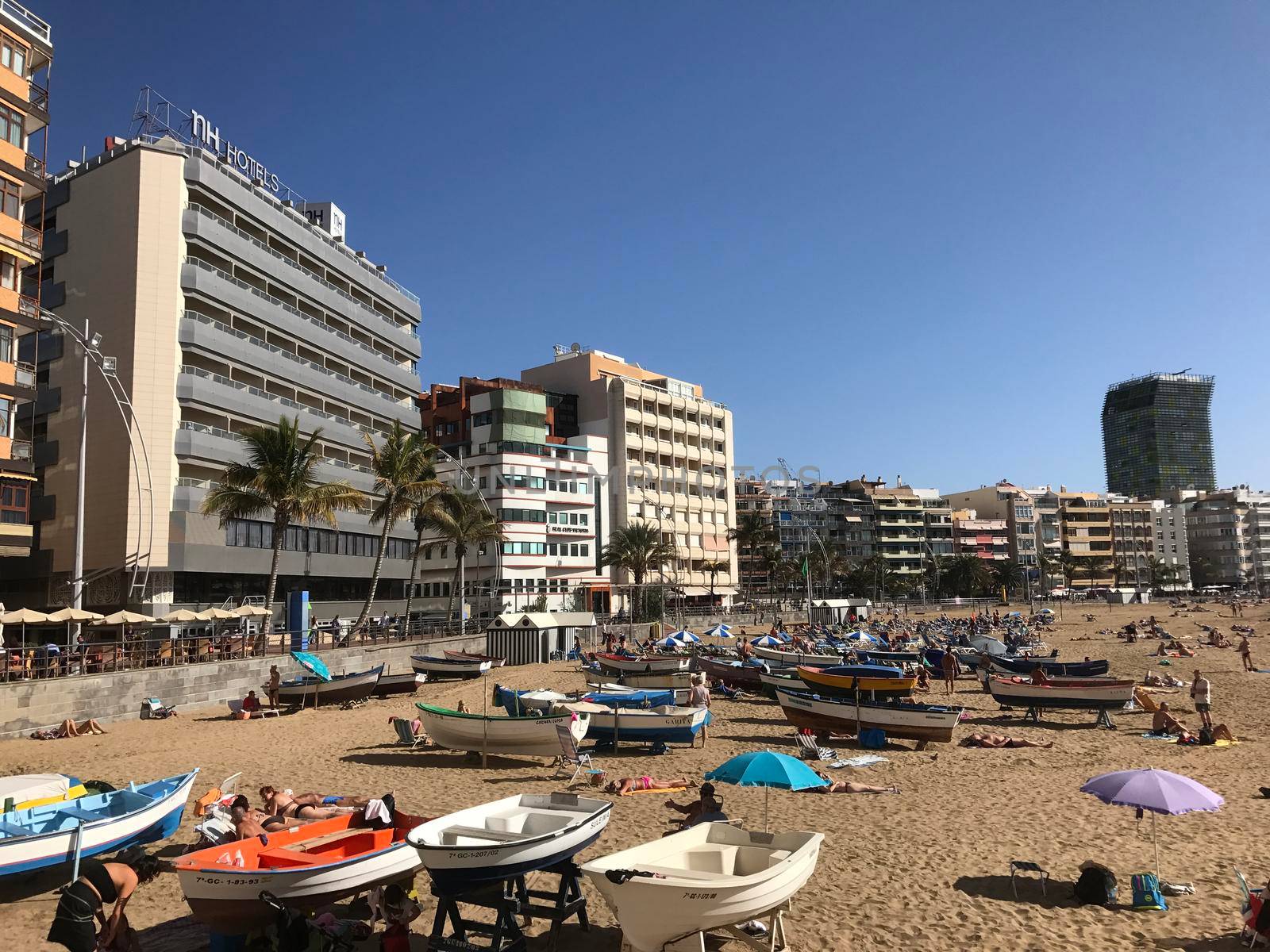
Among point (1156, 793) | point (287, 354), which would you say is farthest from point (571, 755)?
point (287, 354)

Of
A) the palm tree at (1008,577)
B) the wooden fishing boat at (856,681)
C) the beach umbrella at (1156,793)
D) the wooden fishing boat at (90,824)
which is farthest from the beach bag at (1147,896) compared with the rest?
the palm tree at (1008,577)

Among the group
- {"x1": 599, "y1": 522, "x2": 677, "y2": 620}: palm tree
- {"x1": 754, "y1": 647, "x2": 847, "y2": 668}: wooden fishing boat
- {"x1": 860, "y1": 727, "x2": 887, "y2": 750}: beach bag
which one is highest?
{"x1": 599, "y1": 522, "x2": 677, "y2": 620}: palm tree

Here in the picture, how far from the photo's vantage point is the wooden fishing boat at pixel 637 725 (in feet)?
71.1

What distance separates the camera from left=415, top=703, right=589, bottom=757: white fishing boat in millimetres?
19250

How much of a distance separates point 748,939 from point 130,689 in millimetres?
25060

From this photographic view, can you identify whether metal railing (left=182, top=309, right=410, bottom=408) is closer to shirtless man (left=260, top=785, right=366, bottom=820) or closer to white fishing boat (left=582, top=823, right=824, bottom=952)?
shirtless man (left=260, top=785, right=366, bottom=820)

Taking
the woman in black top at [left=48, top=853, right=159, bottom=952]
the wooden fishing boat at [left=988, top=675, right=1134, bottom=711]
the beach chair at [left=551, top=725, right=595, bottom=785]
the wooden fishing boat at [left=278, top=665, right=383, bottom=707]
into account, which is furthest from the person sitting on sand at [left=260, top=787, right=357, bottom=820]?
the wooden fishing boat at [left=988, top=675, right=1134, bottom=711]

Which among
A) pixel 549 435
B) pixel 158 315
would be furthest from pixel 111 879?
pixel 549 435

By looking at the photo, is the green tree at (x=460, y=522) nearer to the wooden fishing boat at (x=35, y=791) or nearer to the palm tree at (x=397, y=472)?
the palm tree at (x=397, y=472)

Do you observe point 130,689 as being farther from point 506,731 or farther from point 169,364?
point 169,364

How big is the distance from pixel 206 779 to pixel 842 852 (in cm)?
1329

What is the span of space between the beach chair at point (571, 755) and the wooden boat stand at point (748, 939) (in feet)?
28.7

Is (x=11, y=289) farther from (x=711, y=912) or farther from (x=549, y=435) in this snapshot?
(x=549, y=435)

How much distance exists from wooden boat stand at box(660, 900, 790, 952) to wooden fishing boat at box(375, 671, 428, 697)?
1025 inches
